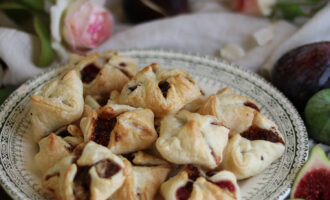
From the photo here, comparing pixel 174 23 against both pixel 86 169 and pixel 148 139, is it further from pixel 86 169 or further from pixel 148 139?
pixel 86 169

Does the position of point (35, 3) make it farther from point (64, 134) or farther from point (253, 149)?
point (253, 149)

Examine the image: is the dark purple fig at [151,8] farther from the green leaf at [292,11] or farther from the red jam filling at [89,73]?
the red jam filling at [89,73]

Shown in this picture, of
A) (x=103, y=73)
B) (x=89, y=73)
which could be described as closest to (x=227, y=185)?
(x=103, y=73)

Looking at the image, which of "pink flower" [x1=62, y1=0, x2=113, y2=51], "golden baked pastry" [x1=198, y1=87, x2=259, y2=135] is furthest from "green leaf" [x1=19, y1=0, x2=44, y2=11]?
"golden baked pastry" [x1=198, y1=87, x2=259, y2=135]

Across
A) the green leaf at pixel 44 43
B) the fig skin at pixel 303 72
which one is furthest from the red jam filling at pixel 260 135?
the green leaf at pixel 44 43

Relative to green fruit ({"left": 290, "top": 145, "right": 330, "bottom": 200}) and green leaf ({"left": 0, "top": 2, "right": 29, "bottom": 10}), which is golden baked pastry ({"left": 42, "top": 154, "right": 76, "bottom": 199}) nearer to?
green fruit ({"left": 290, "top": 145, "right": 330, "bottom": 200})

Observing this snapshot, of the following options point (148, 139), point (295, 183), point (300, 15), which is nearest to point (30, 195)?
point (148, 139)
